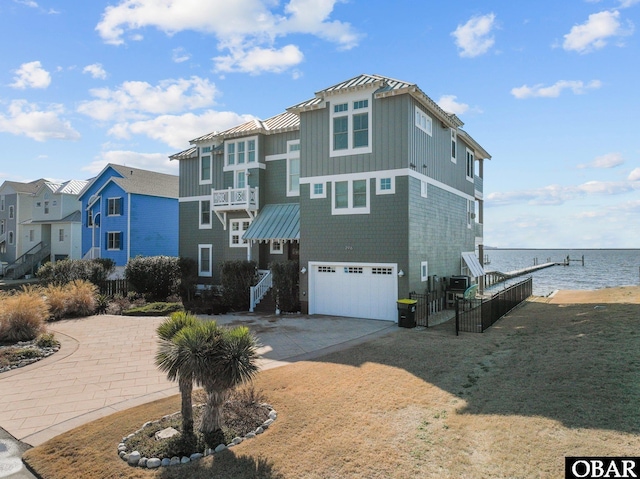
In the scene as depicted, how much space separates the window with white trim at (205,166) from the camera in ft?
83.6

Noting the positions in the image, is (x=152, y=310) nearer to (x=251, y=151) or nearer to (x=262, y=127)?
(x=251, y=151)

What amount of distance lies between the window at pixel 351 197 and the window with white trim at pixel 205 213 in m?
10.6

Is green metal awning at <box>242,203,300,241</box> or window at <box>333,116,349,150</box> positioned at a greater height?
window at <box>333,116,349,150</box>

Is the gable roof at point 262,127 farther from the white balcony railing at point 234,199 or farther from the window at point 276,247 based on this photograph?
the window at point 276,247

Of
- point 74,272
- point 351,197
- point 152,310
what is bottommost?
point 152,310

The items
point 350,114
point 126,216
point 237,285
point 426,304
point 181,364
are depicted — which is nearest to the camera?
point 181,364

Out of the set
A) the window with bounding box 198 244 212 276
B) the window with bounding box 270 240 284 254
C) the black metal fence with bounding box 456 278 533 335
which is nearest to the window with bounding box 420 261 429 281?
the black metal fence with bounding box 456 278 533 335

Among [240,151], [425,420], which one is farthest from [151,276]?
[425,420]

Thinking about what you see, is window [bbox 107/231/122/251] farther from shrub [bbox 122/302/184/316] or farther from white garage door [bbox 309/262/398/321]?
white garage door [bbox 309/262/398/321]

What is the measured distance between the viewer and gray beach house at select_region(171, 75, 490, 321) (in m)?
16.9

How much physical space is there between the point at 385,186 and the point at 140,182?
23.7 m

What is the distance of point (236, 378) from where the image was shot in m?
6.30

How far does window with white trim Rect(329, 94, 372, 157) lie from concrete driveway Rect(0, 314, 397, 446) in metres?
7.47

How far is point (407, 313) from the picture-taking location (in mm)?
15438
